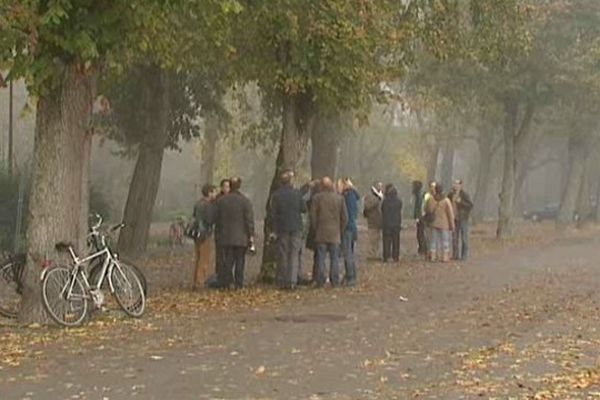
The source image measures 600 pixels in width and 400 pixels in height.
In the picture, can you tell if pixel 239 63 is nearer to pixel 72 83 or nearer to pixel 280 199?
pixel 280 199

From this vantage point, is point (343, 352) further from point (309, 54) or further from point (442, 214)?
point (442, 214)

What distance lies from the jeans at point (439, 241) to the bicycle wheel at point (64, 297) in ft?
48.8

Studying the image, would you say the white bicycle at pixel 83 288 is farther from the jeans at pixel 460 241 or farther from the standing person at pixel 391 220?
the jeans at pixel 460 241

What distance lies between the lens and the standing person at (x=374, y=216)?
94.7 ft

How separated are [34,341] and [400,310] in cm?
562

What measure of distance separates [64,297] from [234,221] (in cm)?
478

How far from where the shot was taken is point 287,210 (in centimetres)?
1988

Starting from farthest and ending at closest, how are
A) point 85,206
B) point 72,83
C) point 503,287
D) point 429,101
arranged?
1. point 429,101
2. point 503,287
3. point 85,206
4. point 72,83

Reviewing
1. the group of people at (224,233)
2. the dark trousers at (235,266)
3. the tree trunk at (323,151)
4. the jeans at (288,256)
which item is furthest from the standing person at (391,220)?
the dark trousers at (235,266)

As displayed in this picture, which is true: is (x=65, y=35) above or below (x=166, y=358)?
above

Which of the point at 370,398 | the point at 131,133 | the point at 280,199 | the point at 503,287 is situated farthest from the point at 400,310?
the point at 131,133

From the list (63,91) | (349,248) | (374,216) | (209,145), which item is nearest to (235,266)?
(349,248)

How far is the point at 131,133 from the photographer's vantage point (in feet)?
98.8

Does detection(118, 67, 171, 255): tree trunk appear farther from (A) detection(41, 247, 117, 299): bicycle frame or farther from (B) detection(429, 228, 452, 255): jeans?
(A) detection(41, 247, 117, 299): bicycle frame
